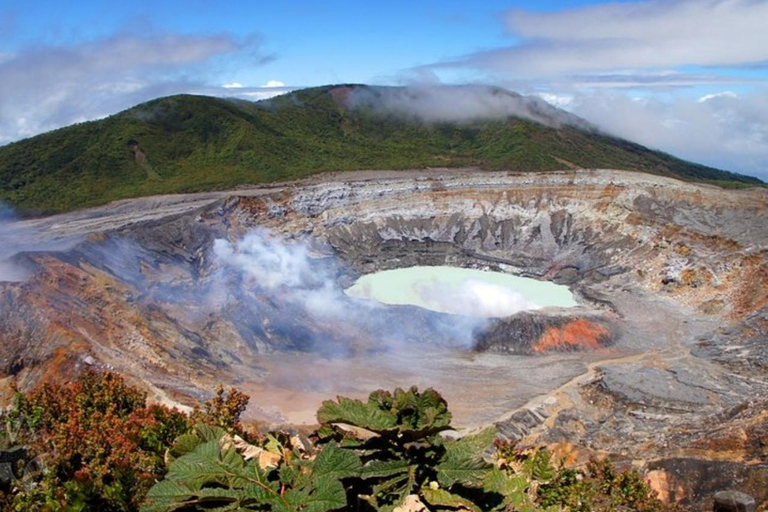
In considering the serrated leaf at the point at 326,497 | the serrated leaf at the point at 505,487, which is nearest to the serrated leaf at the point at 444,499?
the serrated leaf at the point at 505,487

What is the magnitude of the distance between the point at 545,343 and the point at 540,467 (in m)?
31.4

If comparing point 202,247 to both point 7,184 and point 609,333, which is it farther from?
point 7,184

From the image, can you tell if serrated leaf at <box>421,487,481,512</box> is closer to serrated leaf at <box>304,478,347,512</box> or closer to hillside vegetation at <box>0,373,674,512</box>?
hillside vegetation at <box>0,373,674,512</box>

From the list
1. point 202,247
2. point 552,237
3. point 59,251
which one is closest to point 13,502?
point 59,251

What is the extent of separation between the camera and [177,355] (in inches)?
1259

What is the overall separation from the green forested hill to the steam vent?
47.3ft

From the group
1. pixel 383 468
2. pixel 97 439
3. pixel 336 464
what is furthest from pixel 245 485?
pixel 97 439

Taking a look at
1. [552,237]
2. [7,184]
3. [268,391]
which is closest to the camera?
[268,391]

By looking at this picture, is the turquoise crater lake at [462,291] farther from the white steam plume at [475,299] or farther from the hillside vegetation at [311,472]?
the hillside vegetation at [311,472]

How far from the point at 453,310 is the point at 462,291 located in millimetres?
3272

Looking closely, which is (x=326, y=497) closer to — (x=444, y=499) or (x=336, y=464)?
(x=336, y=464)

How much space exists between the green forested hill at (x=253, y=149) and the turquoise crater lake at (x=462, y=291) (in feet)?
91.3

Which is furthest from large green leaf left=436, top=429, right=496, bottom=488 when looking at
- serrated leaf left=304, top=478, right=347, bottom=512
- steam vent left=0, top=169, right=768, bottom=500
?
steam vent left=0, top=169, right=768, bottom=500

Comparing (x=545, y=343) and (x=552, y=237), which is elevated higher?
(x=552, y=237)
